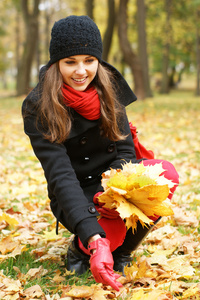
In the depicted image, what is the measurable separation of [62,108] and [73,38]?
1.20 feet

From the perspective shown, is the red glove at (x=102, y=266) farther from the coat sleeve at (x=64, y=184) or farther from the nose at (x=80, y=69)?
the nose at (x=80, y=69)

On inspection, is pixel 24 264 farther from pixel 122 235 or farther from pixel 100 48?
pixel 100 48

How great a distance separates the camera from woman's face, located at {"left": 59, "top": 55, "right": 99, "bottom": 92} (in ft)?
6.34

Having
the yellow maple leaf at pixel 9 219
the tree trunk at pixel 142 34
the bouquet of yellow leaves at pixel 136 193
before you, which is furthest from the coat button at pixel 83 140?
the tree trunk at pixel 142 34

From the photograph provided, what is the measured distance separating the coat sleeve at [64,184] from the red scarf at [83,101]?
0.65ft

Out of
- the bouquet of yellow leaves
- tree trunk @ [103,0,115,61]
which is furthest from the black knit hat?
tree trunk @ [103,0,115,61]

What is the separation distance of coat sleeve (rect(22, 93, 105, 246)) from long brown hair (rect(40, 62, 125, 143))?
6 centimetres

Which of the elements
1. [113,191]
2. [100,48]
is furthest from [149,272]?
[100,48]

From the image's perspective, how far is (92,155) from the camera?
84.9 inches

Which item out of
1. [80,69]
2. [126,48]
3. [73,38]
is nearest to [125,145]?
[80,69]

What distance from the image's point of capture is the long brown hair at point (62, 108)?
1928 millimetres

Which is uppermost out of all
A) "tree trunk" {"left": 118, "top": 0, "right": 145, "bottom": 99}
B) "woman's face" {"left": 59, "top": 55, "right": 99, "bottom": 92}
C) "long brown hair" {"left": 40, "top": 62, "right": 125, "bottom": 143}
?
"woman's face" {"left": 59, "top": 55, "right": 99, "bottom": 92}

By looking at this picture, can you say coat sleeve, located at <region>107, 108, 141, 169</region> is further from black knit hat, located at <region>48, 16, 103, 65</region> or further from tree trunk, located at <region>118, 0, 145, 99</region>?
tree trunk, located at <region>118, 0, 145, 99</region>

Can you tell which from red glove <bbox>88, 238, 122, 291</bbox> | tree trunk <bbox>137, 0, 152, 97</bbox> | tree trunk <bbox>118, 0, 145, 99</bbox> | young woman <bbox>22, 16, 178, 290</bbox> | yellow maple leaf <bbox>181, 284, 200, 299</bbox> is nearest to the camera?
red glove <bbox>88, 238, 122, 291</bbox>
